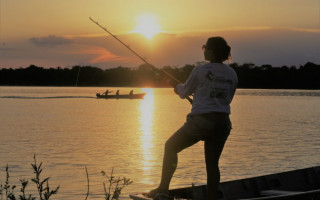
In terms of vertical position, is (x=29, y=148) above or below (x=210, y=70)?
below

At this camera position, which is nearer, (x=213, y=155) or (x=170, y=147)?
(x=213, y=155)

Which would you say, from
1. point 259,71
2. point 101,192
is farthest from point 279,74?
point 101,192

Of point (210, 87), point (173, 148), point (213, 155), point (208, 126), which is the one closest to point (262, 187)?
point (213, 155)

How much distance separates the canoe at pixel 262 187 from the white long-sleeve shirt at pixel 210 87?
6.13ft

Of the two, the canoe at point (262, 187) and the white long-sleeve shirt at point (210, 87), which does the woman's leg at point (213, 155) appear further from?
the canoe at point (262, 187)

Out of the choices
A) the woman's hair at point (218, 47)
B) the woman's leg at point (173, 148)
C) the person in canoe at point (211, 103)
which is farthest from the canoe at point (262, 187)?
the woman's hair at point (218, 47)

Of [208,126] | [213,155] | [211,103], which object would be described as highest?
[211,103]

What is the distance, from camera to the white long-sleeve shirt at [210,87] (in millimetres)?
7773

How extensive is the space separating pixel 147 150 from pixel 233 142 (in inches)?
298

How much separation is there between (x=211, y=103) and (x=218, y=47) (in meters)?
0.75

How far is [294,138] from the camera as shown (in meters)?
42.9

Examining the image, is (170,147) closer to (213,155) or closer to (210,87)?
(213,155)

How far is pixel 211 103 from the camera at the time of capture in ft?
25.5

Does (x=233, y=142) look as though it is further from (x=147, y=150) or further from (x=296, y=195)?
(x=296, y=195)
